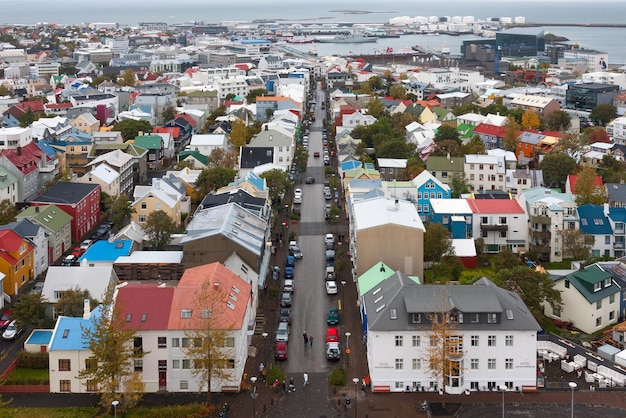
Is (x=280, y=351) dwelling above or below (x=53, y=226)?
below

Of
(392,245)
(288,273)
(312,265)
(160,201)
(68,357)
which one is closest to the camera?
(68,357)

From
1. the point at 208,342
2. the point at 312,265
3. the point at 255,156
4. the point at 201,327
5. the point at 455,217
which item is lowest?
the point at 312,265

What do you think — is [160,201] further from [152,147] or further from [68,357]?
[68,357]

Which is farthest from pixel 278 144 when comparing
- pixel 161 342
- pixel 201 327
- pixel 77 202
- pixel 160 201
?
pixel 201 327

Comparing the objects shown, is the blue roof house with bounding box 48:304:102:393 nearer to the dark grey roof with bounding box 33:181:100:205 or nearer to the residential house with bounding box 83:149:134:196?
the dark grey roof with bounding box 33:181:100:205

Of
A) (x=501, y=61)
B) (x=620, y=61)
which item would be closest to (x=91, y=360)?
(x=501, y=61)

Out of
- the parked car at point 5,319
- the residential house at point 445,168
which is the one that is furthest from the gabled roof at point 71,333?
the residential house at point 445,168
